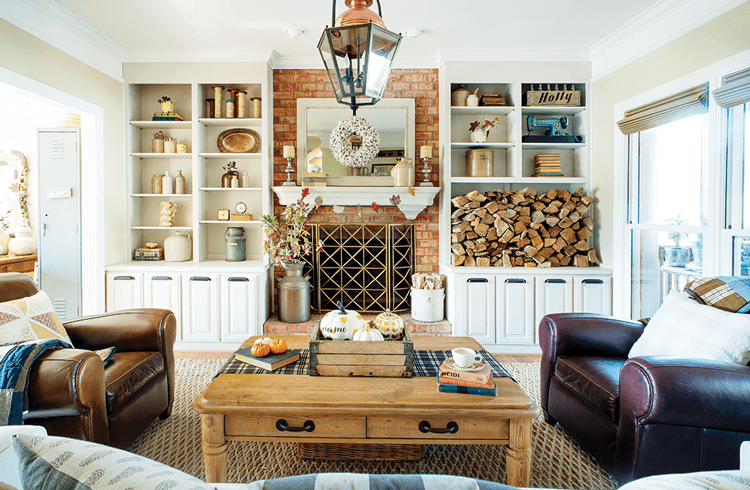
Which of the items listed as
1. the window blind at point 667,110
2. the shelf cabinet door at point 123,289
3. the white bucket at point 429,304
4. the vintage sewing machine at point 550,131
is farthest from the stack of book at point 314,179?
the window blind at point 667,110

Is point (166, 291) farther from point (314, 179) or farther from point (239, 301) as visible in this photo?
point (314, 179)

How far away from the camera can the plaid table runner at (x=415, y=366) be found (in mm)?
1778

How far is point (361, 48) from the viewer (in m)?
1.44

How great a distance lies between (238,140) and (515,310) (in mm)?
3014

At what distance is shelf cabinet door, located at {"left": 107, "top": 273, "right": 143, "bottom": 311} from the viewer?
3.61 meters

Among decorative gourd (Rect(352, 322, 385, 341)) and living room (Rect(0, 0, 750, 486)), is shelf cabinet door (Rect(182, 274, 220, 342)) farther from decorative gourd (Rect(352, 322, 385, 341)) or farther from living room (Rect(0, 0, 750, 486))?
decorative gourd (Rect(352, 322, 385, 341))

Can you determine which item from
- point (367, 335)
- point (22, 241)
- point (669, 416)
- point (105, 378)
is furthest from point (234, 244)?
point (669, 416)

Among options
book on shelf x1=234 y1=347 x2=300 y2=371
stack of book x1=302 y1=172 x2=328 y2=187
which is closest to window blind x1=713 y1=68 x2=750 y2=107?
book on shelf x1=234 y1=347 x2=300 y2=371

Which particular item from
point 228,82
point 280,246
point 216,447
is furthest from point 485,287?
point 228,82

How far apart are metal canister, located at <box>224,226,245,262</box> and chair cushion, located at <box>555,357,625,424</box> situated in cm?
283

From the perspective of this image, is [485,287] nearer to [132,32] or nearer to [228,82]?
[228,82]

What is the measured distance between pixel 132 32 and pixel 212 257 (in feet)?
6.68

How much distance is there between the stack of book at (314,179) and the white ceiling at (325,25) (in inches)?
41.0

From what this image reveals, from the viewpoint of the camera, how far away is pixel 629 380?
1580 millimetres
